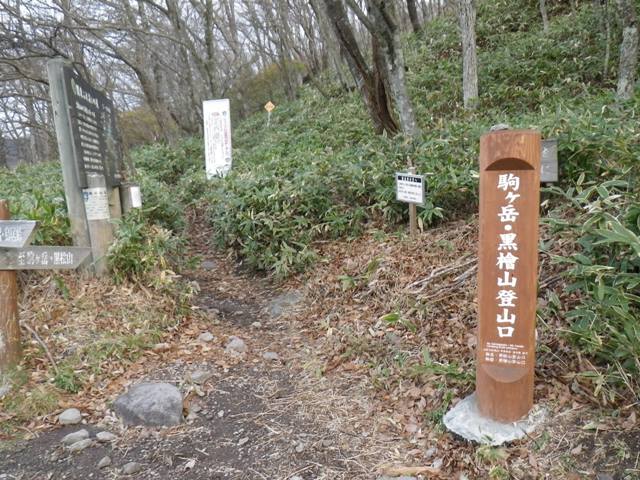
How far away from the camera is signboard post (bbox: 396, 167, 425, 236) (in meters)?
4.55

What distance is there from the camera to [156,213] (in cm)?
614

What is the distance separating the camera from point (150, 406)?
3.12 m

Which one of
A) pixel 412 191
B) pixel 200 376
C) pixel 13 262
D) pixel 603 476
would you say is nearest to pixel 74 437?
pixel 200 376

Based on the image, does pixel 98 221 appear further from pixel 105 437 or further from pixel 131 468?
pixel 131 468

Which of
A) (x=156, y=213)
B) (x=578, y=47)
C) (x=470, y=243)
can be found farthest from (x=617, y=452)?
(x=578, y=47)

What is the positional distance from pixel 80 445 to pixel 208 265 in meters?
3.76

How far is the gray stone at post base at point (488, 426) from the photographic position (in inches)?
97.0

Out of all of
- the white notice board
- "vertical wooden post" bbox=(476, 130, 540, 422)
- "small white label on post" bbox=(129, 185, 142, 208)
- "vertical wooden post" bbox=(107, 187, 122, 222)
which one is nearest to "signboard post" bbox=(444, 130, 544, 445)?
"vertical wooden post" bbox=(476, 130, 540, 422)

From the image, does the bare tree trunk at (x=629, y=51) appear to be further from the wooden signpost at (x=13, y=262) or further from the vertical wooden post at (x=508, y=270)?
the wooden signpost at (x=13, y=262)

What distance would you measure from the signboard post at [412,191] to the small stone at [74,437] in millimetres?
3453

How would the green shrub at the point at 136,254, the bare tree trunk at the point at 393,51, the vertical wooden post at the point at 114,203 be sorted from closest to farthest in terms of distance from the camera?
the green shrub at the point at 136,254, the vertical wooden post at the point at 114,203, the bare tree trunk at the point at 393,51

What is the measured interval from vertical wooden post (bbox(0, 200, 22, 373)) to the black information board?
1076 millimetres

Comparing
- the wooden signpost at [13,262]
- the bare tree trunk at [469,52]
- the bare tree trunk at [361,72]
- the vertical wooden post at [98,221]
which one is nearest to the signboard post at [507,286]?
the wooden signpost at [13,262]

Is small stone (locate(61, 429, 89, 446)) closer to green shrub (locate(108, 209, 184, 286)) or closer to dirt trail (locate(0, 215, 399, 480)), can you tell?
dirt trail (locate(0, 215, 399, 480))
